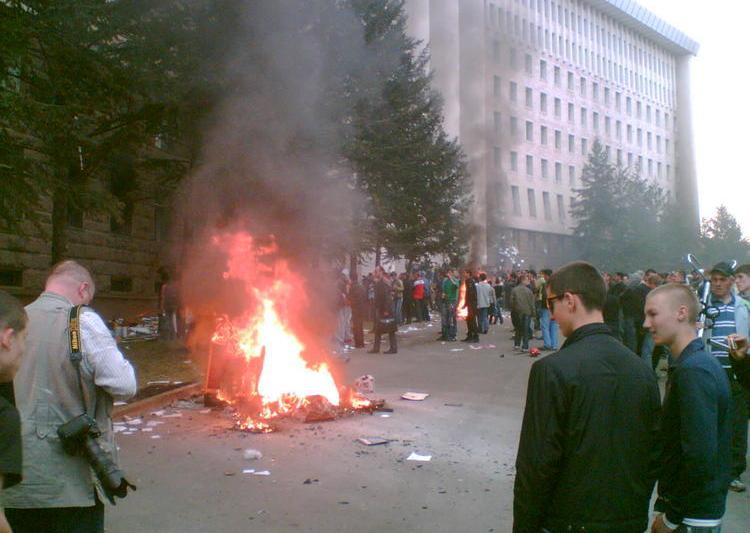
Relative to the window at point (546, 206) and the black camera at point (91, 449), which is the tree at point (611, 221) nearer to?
the window at point (546, 206)

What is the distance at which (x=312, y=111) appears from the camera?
46.9ft

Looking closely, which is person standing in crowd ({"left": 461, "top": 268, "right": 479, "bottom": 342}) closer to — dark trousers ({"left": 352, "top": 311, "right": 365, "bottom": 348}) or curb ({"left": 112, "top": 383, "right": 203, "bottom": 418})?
dark trousers ({"left": 352, "top": 311, "right": 365, "bottom": 348})

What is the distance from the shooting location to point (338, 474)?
19.7 ft

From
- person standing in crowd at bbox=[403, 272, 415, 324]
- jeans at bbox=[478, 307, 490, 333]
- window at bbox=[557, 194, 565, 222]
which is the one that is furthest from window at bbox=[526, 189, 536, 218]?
jeans at bbox=[478, 307, 490, 333]

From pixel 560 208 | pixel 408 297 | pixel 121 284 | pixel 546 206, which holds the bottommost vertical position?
pixel 408 297

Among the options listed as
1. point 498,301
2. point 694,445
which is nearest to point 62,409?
point 694,445

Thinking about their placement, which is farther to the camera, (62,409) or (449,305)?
(449,305)

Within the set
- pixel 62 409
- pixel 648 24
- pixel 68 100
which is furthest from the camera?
pixel 648 24

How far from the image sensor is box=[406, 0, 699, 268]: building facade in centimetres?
1630

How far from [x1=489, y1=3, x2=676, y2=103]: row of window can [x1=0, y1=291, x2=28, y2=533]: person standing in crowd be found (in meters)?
15.2

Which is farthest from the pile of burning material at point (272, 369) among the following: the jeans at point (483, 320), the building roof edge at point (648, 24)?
the building roof edge at point (648, 24)

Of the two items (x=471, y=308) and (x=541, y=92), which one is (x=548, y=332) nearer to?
(x=471, y=308)

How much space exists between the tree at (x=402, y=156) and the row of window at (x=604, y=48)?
9.89 ft

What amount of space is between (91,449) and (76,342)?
18.3 inches
